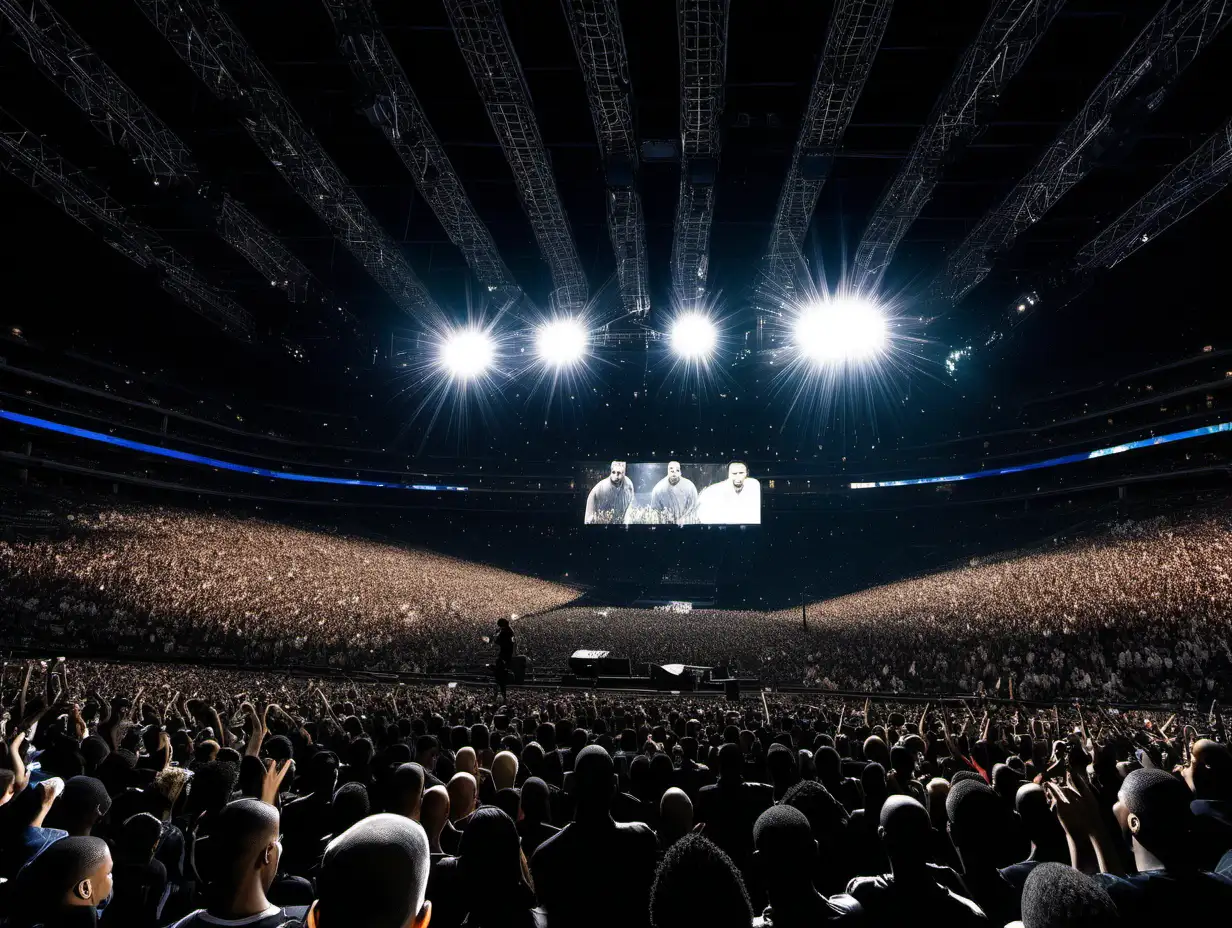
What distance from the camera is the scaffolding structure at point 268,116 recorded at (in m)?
12.5

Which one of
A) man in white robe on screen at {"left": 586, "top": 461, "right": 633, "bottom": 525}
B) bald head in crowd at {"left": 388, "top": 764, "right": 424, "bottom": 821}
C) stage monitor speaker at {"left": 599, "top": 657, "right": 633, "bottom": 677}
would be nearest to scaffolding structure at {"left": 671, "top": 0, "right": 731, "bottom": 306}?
stage monitor speaker at {"left": 599, "top": 657, "right": 633, "bottom": 677}

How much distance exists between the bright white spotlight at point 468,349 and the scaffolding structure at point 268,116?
7.91 m

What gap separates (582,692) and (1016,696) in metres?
11.5

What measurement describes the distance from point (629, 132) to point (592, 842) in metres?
15.4

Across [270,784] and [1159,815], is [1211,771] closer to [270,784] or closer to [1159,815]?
[1159,815]

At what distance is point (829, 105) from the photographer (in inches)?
557

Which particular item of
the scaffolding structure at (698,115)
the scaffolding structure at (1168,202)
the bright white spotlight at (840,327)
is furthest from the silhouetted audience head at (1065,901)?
the bright white spotlight at (840,327)

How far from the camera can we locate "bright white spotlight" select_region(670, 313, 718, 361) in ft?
87.5

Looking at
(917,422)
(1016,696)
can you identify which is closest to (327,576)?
(1016,696)

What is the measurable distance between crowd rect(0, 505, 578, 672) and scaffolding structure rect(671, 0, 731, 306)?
16056mm

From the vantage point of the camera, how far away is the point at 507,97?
14.3 metres

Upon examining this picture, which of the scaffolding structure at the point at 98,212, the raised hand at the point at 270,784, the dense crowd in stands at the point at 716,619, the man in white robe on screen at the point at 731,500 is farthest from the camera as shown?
the man in white robe on screen at the point at 731,500

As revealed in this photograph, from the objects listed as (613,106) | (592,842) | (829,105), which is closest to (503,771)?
(592,842)

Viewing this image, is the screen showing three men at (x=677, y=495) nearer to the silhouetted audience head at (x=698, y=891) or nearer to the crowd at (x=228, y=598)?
the crowd at (x=228, y=598)
